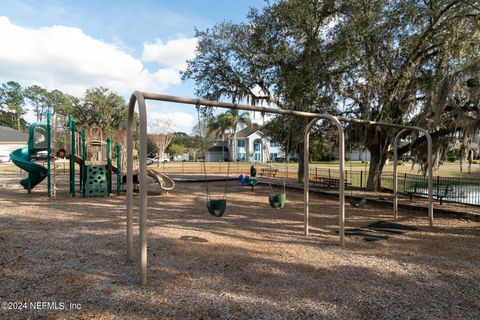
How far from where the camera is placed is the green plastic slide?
426 inches

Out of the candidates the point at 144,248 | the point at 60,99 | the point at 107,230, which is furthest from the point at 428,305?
the point at 60,99

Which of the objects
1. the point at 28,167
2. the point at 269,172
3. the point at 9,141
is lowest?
the point at 269,172

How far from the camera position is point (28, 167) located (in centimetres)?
1085

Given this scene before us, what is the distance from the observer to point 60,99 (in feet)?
241

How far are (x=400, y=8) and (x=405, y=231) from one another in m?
7.59

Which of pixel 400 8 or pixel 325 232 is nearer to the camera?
pixel 325 232

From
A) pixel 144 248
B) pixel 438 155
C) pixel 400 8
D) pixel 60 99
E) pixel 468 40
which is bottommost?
pixel 144 248

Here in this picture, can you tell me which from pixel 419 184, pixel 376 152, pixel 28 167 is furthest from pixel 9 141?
pixel 419 184

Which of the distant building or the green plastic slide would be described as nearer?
the green plastic slide

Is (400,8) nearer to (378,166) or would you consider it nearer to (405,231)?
(378,166)

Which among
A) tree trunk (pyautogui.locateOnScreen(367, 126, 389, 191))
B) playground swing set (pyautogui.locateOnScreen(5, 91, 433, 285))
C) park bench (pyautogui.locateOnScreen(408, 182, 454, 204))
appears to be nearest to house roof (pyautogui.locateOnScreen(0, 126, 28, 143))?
playground swing set (pyautogui.locateOnScreen(5, 91, 433, 285))

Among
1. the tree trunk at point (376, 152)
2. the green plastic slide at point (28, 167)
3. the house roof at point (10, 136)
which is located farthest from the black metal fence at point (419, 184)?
the house roof at point (10, 136)

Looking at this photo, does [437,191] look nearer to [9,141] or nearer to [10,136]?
[9,141]

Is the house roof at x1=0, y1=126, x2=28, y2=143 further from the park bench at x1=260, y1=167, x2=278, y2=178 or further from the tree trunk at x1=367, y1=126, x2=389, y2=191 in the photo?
the tree trunk at x1=367, y1=126, x2=389, y2=191
